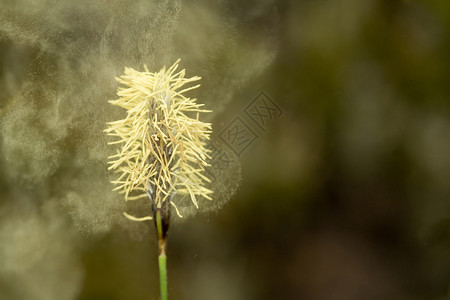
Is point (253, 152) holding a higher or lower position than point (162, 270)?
higher

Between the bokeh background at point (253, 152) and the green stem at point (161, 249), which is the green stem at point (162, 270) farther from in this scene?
the bokeh background at point (253, 152)

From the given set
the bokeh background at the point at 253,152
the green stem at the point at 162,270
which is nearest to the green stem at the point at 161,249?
the green stem at the point at 162,270

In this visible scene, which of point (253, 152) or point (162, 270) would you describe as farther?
point (253, 152)

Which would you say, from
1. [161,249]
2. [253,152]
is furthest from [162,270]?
[253,152]

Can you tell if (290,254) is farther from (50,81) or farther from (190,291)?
(50,81)

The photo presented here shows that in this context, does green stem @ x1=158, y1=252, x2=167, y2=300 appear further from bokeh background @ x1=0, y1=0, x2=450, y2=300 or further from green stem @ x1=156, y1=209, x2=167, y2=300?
bokeh background @ x1=0, y1=0, x2=450, y2=300

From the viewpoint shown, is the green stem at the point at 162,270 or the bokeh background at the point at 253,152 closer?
the green stem at the point at 162,270

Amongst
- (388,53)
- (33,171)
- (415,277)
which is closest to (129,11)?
(33,171)

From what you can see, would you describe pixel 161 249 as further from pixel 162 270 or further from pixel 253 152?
pixel 253 152

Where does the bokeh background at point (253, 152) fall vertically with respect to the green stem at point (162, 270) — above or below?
above
